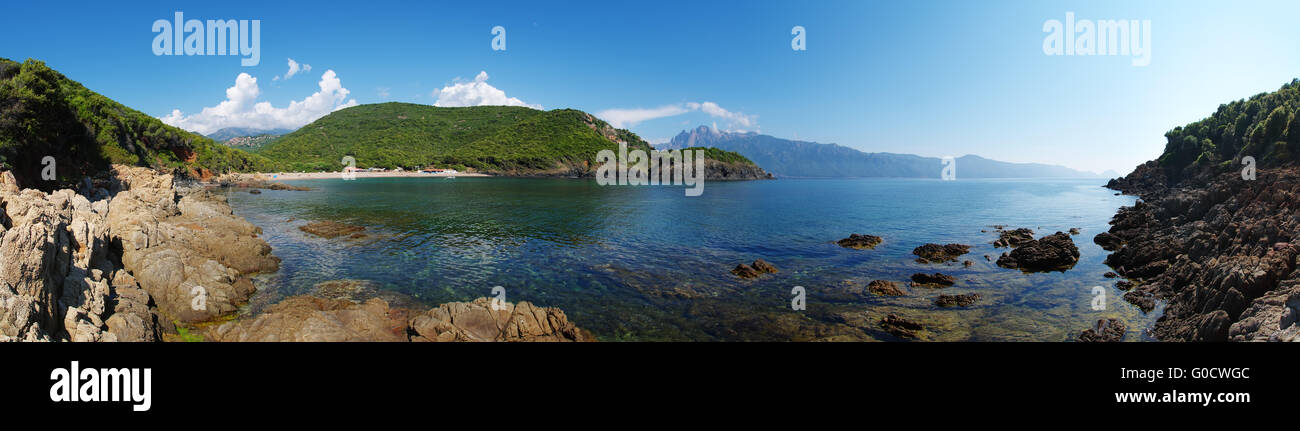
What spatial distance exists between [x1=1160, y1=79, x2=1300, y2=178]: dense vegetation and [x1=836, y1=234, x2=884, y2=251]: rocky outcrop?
155 ft

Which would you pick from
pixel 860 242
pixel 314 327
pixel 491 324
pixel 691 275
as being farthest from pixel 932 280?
pixel 314 327

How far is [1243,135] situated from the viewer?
217ft

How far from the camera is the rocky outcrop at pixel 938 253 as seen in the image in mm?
28281

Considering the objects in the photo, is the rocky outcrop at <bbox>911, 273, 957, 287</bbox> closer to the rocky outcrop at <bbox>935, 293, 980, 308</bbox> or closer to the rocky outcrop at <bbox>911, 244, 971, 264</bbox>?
the rocky outcrop at <bbox>935, 293, 980, 308</bbox>

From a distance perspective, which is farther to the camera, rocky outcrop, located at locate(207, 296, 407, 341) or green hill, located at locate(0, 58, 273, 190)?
green hill, located at locate(0, 58, 273, 190)

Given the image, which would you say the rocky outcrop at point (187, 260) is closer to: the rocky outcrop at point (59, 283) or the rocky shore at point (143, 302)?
the rocky shore at point (143, 302)

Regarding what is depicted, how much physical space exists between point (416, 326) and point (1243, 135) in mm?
106037

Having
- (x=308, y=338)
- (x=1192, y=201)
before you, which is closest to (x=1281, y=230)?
(x=1192, y=201)

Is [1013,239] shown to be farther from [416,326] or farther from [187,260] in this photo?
[187,260]

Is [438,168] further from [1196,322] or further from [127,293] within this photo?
[1196,322]

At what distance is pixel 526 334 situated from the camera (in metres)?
13.8

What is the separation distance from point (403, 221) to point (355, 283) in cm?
2422

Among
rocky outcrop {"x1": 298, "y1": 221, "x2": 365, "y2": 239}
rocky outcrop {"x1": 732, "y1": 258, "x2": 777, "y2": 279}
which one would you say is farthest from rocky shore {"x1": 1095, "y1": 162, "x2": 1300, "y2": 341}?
rocky outcrop {"x1": 298, "y1": 221, "x2": 365, "y2": 239}

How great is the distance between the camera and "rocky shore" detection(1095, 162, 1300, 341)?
12405 mm
